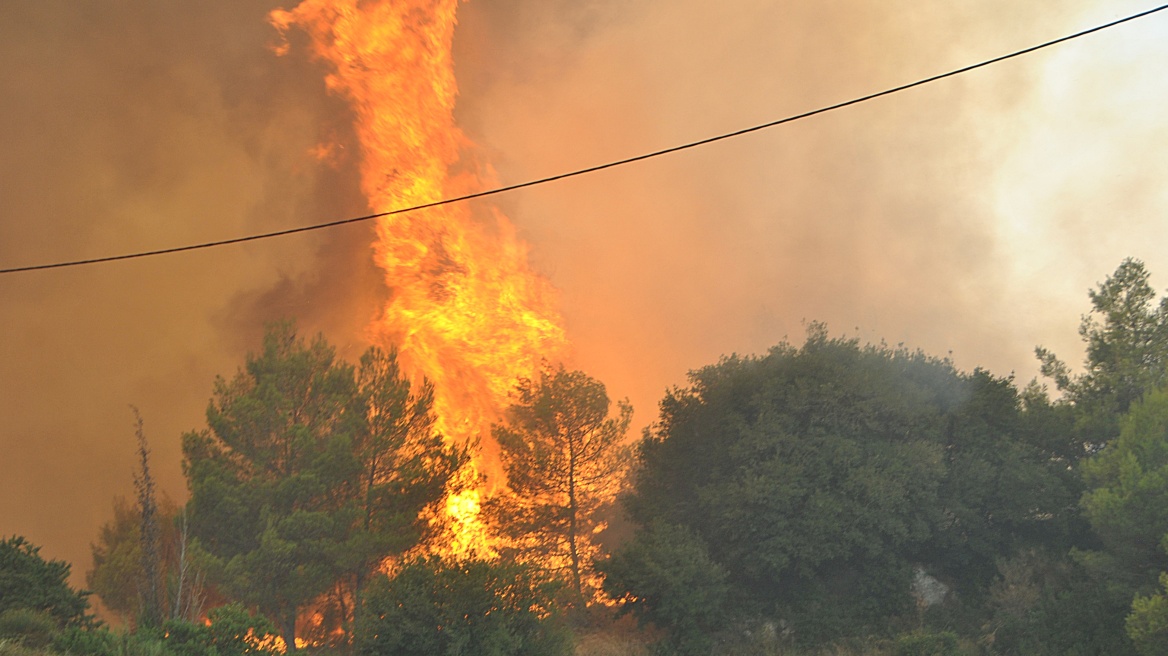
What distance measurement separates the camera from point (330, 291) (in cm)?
4497

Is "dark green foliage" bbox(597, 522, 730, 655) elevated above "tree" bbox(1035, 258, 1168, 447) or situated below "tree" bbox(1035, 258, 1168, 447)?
below

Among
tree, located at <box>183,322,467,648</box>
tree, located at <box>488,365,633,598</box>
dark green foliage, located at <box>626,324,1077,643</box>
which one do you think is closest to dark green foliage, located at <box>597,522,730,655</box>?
dark green foliage, located at <box>626,324,1077,643</box>

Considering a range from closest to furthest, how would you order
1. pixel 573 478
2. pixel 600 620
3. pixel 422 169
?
pixel 600 620 → pixel 573 478 → pixel 422 169

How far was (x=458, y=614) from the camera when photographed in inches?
1038

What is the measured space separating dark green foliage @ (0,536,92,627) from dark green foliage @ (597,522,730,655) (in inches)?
732

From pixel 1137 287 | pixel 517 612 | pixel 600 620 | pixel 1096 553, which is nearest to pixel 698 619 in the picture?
pixel 600 620

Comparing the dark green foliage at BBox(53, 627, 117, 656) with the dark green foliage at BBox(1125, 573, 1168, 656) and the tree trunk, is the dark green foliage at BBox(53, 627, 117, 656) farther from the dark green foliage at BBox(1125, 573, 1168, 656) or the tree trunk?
the dark green foliage at BBox(1125, 573, 1168, 656)

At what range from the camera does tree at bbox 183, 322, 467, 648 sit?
32188 mm

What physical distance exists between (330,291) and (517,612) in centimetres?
2365

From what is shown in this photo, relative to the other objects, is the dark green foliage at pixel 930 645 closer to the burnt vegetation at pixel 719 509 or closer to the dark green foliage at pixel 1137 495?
the burnt vegetation at pixel 719 509

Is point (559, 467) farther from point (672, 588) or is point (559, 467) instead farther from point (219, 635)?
point (219, 635)

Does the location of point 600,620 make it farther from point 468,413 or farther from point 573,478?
point 468,413

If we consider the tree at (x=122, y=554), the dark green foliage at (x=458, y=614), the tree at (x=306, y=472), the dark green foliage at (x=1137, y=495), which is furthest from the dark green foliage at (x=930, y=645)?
the tree at (x=122, y=554)

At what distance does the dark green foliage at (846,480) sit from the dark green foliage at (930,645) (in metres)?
3.53
